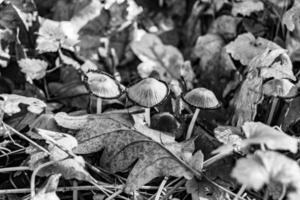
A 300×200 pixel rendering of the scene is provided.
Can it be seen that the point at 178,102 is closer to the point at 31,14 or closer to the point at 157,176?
the point at 157,176

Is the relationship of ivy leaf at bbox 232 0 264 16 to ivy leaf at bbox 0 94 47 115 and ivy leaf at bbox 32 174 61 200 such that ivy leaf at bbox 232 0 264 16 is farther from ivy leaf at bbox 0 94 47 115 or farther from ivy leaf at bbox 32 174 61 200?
ivy leaf at bbox 32 174 61 200

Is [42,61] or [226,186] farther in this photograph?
[42,61]

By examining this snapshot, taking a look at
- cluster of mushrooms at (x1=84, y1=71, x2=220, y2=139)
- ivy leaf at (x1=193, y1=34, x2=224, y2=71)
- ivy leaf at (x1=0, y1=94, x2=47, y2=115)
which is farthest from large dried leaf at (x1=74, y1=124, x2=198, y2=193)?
ivy leaf at (x1=193, y1=34, x2=224, y2=71)

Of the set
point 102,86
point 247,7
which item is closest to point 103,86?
point 102,86

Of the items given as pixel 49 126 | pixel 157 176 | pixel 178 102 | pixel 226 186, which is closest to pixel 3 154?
pixel 49 126

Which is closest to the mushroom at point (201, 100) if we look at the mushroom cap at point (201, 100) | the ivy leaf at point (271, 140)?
the mushroom cap at point (201, 100)

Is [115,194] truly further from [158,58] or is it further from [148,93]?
[158,58]

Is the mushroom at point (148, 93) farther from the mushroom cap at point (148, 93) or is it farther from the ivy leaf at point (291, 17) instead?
the ivy leaf at point (291, 17)

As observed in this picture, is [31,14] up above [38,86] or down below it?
above
